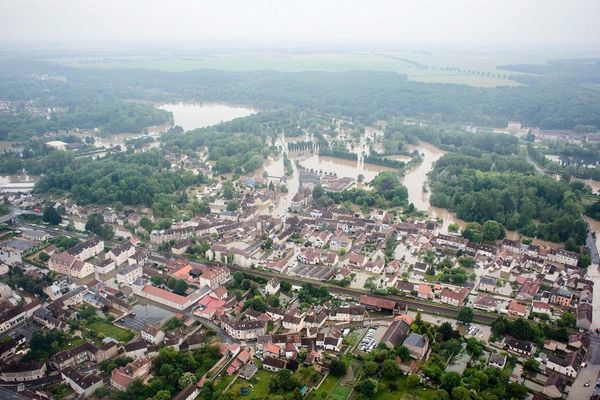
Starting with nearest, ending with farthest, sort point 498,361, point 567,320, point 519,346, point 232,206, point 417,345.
A: point 498,361
point 417,345
point 519,346
point 567,320
point 232,206

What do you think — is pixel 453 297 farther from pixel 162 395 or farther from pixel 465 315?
pixel 162 395

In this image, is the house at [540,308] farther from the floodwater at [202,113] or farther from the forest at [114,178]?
the floodwater at [202,113]

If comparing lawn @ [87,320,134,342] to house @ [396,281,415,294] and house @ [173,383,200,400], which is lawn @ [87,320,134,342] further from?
house @ [396,281,415,294]

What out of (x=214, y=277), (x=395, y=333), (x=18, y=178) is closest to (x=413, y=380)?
(x=395, y=333)

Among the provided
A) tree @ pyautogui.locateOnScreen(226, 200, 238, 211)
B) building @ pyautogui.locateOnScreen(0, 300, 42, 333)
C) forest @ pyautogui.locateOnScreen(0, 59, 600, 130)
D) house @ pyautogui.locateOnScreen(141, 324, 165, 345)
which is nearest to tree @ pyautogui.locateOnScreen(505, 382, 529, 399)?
house @ pyautogui.locateOnScreen(141, 324, 165, 345)

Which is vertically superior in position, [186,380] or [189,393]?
[186,380]

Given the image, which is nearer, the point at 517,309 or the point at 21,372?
the point at 21,372
